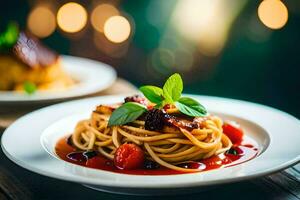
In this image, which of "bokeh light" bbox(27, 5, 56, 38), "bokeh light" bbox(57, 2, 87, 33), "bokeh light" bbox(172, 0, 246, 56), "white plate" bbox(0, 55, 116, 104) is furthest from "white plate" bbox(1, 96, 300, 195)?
"bokeh light" bbox(27, 5, 56, 38)

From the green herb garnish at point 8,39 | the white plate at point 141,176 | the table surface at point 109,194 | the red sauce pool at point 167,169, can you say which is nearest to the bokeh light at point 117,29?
the green herb garnish at point 8,39

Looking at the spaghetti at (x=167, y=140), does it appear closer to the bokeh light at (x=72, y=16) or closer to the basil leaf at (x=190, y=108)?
the basil leaf at (x=190, y=108)

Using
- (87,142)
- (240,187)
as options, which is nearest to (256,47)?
(87,142)

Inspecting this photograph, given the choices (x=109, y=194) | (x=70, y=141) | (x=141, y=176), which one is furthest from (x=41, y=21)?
(x=141, y=176)

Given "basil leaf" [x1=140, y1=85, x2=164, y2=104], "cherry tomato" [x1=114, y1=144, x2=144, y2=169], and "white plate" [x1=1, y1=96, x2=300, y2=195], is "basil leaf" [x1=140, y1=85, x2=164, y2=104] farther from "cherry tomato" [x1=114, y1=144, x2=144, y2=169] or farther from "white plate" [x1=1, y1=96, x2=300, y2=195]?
"white plate" [x1=1, y1=96, x2=300, y2=195]

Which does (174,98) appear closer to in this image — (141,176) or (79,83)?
(141,176)
